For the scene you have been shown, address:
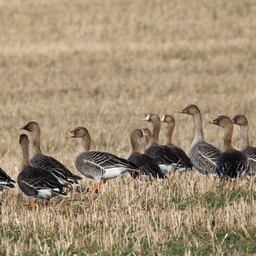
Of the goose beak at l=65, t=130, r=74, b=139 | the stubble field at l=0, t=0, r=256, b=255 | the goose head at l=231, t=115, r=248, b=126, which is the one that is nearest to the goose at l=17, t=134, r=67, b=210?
the stubble field at l=0, t=0, r=256, b=255

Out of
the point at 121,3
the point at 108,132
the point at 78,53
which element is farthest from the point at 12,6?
the point at 108,132

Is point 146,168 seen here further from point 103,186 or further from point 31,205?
point 31,205

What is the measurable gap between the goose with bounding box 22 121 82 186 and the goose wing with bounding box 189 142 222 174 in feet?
7.33

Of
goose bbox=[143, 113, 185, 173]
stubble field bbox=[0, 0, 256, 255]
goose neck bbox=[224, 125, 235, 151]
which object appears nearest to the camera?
stubble field bbox=[0, 0, 256, 255]

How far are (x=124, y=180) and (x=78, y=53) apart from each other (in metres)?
24.0

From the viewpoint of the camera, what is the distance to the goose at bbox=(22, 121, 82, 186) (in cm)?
1135

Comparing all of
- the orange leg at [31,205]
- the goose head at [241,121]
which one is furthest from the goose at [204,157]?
the orange leg at [31,205]

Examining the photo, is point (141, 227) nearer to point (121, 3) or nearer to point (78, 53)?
point (78, 53)

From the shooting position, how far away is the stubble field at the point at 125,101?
8625 mm

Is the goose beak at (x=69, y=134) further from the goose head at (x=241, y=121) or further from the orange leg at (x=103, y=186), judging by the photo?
the goose head at (x=241, y=121)

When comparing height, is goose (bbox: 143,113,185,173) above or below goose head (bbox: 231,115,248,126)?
below

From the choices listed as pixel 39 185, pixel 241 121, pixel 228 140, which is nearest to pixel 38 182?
pixel 39 185

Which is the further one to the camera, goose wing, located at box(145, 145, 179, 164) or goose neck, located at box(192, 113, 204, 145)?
goose neck, located at box(192, 113, 204, 145)

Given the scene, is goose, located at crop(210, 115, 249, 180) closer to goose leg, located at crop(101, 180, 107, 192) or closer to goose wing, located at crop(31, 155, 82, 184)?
goose leg, located at crop(101, 180, 107, 192)
